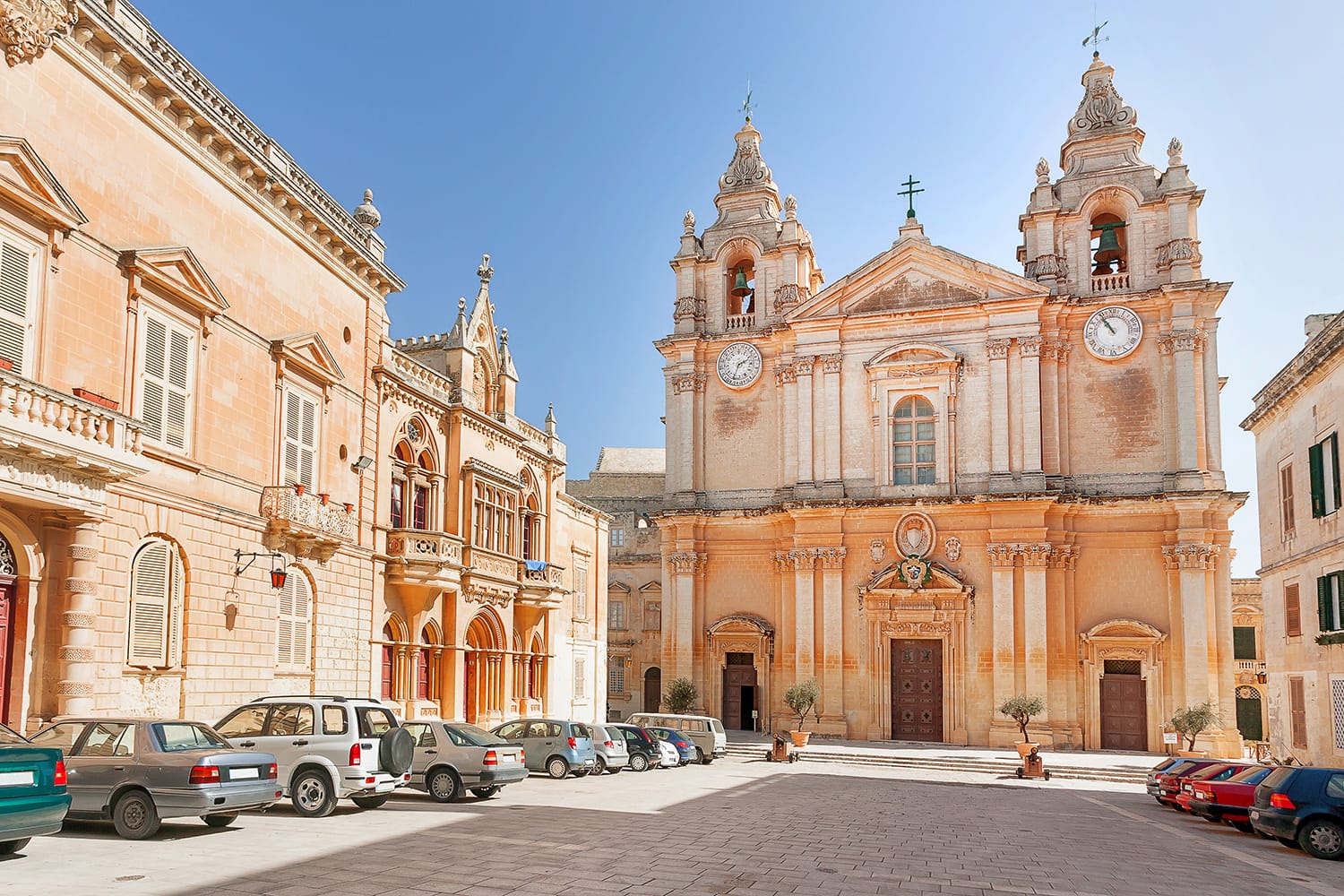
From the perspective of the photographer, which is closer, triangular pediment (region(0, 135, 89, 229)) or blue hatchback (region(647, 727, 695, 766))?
triangular pediment (region(0, 135, 89, 229))

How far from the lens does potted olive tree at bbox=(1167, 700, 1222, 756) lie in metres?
34.1

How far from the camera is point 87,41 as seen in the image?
52.6 feet

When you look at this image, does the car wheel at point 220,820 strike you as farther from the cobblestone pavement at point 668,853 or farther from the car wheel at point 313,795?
the car wheel at point 313,795

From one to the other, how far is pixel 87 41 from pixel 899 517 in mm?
30045

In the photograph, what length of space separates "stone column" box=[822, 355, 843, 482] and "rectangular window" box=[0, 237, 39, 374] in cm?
3003

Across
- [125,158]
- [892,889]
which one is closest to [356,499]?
[125,158]

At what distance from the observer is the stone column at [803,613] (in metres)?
40.2

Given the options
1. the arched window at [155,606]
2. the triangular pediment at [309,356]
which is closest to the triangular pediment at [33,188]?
the arched window at [155,606]

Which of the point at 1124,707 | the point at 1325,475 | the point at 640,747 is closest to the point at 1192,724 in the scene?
the point at 1124,707

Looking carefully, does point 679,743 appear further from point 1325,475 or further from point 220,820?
point 220,820

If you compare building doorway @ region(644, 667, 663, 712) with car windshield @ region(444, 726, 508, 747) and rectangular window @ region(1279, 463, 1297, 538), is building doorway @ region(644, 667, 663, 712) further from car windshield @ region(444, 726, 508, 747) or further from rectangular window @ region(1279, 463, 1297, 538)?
car windshield @ region(444, 726, 508, 747)

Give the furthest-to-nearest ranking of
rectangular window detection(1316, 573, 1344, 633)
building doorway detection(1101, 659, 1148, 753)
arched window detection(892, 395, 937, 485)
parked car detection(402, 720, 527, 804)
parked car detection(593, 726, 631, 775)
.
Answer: arched window detection(892, 395, 937, 485)
building doorway detection(1101, 659, 1148, 753)
parked car detection(593, 726, 631, 775)
rectangular window detection(1316, 573, 1344, 633)
parked car detection(402, 720, 527, 804)

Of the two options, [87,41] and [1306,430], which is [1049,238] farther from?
[87,41]

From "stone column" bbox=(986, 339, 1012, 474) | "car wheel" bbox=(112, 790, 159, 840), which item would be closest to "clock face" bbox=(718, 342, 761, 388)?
"stone column" bbox=(986, 339, 1012, 474)
